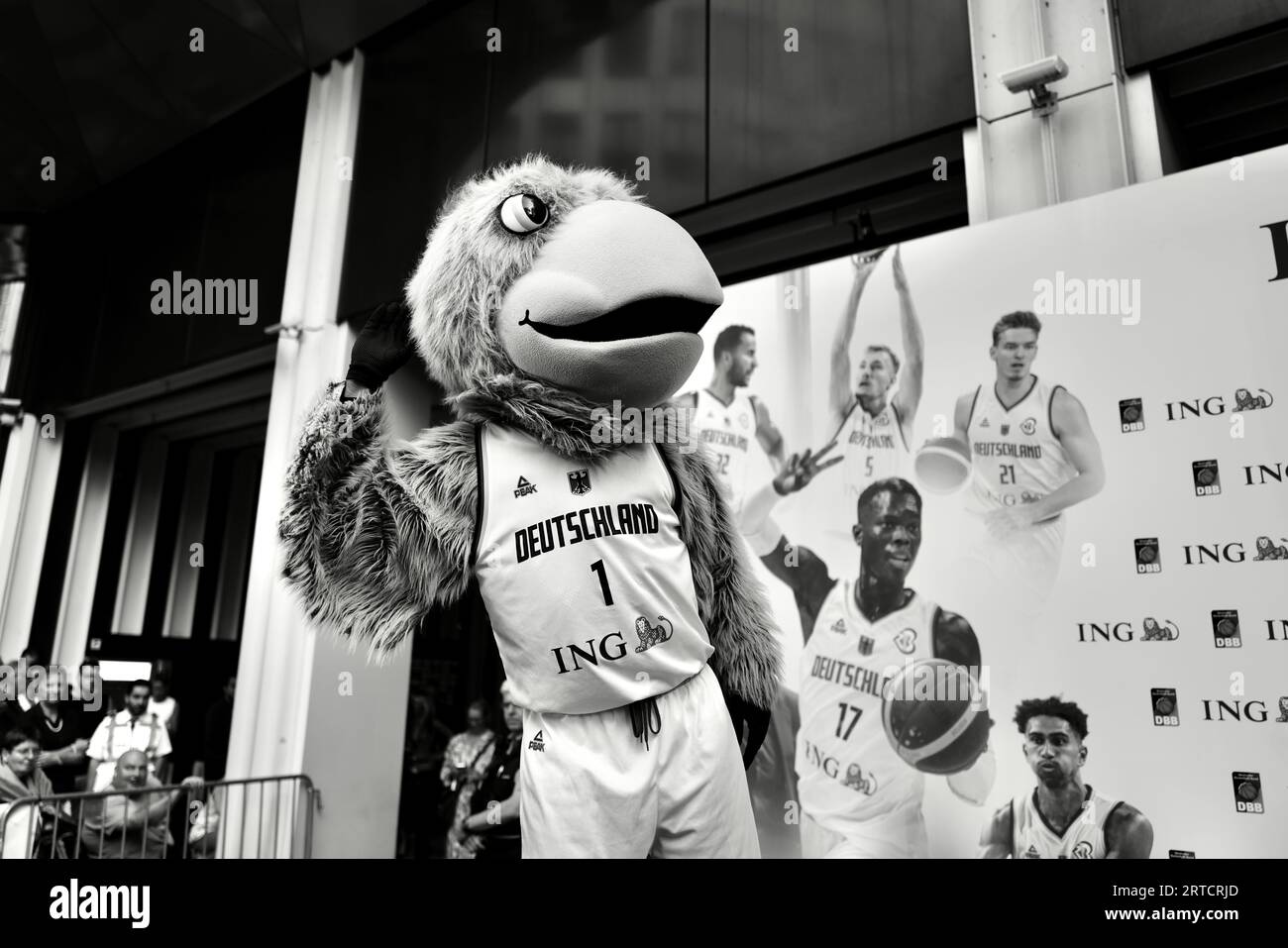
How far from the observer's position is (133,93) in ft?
22.5

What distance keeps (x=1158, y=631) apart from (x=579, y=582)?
6.57ft

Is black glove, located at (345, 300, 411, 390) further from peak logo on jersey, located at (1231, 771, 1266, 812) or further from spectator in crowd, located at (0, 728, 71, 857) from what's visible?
spectator in crowd, located at (0, 728, 71, 857)

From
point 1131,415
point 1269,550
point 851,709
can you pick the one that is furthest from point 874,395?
point 1269,550

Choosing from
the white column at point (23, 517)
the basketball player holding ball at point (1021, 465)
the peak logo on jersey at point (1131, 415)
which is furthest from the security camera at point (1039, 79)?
the white column at point (23, 517)

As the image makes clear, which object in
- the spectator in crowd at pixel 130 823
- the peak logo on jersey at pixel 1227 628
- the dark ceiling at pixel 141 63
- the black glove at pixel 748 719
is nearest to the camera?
the black glove at pixel 748 719

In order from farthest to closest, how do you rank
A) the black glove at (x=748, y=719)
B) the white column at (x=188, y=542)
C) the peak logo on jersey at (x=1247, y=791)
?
the white column at (x=188, y=542) → the peak logo on jersey at (x=1247, y=791) → the black glove at (x=748, y=719)

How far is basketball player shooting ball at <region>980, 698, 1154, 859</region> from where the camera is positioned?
2625mm

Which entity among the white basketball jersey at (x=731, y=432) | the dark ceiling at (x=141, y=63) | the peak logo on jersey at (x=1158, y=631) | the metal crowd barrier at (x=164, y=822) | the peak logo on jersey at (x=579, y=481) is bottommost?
the metal crowd barrier at (x=164, y=822)

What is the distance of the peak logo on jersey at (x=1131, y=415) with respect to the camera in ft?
9.09

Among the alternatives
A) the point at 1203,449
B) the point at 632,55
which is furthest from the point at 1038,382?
the point at 632,55

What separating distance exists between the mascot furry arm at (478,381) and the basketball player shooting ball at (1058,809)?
6.09ft

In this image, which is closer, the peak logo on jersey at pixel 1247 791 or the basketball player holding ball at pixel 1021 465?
the peak logo on jersey at pixel 1247 791

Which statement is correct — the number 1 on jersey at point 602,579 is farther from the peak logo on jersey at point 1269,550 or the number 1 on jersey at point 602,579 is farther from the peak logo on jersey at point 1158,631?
the peak logo on jersey at point 1269,550
